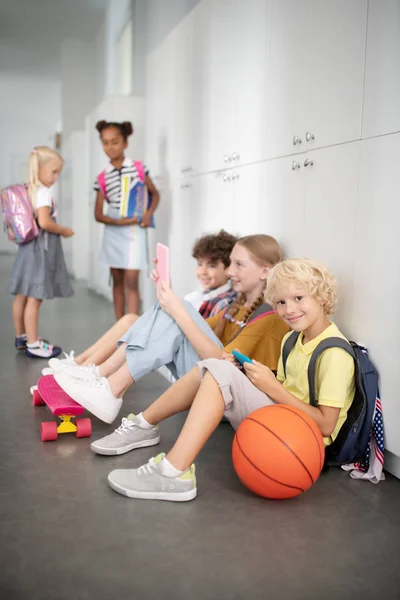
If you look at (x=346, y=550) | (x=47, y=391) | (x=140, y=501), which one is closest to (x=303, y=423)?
(x=346, y=550)

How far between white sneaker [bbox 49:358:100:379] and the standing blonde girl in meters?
1.31

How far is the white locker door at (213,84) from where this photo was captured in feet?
10.7

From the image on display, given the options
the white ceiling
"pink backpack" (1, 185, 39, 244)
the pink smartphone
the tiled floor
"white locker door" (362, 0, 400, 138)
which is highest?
the white ceiling

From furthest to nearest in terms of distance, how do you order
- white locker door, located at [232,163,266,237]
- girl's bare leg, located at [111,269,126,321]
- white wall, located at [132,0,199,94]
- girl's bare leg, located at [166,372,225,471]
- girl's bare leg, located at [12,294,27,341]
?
white wall, located at [132,0,199,94], girl's bare leg, located at [111,269,126,321], girl's bare leg, located at [12,294,27,341], white locker door, located at [232,163,266,237], girl's bare leg, located at [166,372,225,471]

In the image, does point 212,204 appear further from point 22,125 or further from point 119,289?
point 22,125

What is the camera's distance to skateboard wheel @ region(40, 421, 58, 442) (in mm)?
2430

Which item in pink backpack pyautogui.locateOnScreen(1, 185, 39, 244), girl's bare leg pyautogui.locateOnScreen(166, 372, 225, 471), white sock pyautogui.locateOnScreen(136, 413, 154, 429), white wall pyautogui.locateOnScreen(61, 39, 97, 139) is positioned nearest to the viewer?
girl's bare leg pyautogui.locateOnScreen(166, 372, 225, 471)

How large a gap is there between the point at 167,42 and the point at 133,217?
49.2 inches

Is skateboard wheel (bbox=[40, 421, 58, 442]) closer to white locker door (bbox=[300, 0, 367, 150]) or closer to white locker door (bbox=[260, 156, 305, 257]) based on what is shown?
white locker door (bbox=[260, 156, 305, 257])

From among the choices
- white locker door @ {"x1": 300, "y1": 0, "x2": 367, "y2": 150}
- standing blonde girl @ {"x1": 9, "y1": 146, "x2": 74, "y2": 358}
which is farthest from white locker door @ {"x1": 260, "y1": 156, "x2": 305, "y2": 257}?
standing blonde girl @ {"x1": 9, "y1": 146, "x2": 74, "y2": 358}

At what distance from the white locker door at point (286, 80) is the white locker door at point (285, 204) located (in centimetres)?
6

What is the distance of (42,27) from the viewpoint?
837cm

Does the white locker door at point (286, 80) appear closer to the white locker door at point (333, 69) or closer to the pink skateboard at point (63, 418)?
the white locker door at point (333, 69)

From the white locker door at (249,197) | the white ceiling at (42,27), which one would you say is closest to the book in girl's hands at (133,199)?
the white locker door at (249,197)
